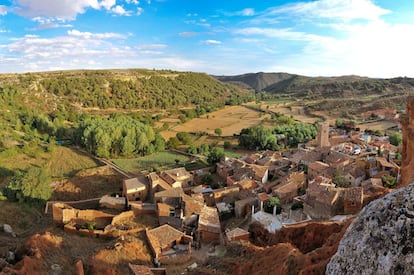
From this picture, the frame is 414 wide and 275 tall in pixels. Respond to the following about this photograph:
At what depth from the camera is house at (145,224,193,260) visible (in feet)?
67.3

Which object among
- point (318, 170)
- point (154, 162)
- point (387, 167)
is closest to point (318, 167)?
point (318, 170)

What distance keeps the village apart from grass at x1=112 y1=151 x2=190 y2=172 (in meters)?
7.63

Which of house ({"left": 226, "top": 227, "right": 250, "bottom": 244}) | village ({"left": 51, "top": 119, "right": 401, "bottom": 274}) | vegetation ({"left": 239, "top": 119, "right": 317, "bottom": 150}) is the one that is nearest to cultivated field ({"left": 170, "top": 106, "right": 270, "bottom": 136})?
vegetation ({"left": 239, "top": 119, "right": 317, "bottom": 150})

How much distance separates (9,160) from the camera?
155ft

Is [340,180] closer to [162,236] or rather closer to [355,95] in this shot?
[162,236]

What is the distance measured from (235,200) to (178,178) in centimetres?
843

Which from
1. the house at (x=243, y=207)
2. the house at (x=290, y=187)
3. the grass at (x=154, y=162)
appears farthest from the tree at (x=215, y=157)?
→ the house at (x=243, y=207)

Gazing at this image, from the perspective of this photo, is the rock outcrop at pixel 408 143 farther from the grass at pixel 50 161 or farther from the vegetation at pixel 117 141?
the vegetation at pixel 117 141

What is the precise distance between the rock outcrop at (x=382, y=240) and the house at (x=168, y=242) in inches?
639

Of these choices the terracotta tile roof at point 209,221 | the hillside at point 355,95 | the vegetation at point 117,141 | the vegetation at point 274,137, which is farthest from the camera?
the hillside at point 355,95

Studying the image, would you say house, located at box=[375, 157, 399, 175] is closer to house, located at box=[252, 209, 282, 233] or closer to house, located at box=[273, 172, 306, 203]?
house, located at box=[273, 172, 306, 203]

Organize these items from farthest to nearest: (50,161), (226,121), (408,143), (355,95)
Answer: (355,95) → (226,121) → (50,161) → (408,143)

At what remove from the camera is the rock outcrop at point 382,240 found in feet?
15.7

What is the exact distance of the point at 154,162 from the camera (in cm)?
5009
